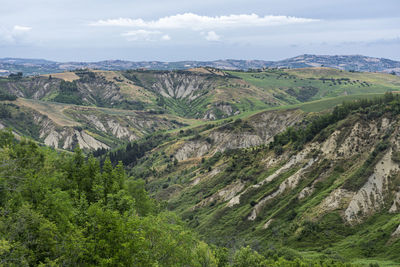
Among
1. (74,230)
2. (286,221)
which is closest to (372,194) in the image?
(286,221)

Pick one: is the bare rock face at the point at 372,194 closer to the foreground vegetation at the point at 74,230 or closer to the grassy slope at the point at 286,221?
the grassy slope at the point at 286,221

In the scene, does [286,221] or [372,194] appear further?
[286,221]

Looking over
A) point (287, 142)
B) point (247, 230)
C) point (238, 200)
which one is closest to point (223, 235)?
point (247, 230)

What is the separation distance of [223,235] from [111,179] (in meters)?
64.2

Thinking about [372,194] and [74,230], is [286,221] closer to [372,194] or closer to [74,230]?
[372,194]

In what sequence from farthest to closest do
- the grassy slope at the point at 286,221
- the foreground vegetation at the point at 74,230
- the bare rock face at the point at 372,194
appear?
the bare rock face at the point at 372,194, the grassy slope at the point at 286,221, the foreground vegetation at the point at 74,230

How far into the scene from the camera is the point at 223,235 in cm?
10288

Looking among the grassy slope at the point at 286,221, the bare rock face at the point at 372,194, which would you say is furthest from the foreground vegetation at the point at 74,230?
the bare rock face at the point at 372,194

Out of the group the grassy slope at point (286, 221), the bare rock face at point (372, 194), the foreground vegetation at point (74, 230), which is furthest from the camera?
the bare rock face at point (372, 194)

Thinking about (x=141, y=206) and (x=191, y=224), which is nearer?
(x=141, y=206)

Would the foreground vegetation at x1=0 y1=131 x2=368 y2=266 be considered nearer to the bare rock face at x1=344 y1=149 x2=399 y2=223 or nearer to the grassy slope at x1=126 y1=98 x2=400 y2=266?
the grassy slope at x1=126 y1=98 x2=400 y2=266

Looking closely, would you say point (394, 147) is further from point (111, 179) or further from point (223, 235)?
point (111, 179)

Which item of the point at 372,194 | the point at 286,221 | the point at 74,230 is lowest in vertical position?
the point at 286,221

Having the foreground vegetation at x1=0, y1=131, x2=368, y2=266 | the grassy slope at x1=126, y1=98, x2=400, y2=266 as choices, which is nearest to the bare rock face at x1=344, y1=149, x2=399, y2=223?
the grassy slope at x1=126, y1=98, x2=400, y2=266
